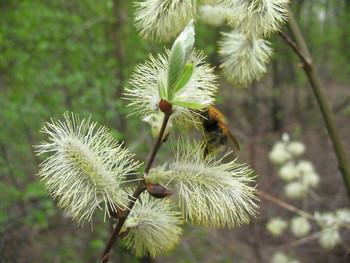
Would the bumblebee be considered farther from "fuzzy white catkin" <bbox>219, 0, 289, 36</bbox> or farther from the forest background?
the forest background

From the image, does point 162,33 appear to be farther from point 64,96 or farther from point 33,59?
point 64,96

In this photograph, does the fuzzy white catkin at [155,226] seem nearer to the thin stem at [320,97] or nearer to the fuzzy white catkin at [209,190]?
the fuzzy white catkin at [209,190]

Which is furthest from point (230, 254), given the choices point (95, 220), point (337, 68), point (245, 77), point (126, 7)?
point (337, 68)

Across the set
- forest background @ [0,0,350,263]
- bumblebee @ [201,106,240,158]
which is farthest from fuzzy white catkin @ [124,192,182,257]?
A: forest background @ [0,0,350,263]

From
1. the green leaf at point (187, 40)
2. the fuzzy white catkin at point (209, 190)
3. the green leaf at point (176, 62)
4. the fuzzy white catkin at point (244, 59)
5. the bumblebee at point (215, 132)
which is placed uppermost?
the green leaf at point (187, 40)

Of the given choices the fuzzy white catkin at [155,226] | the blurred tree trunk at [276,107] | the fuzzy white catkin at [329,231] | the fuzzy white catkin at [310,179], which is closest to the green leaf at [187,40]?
the fuzzy white catkin at [155,226]

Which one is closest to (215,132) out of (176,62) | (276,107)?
(176,62)
